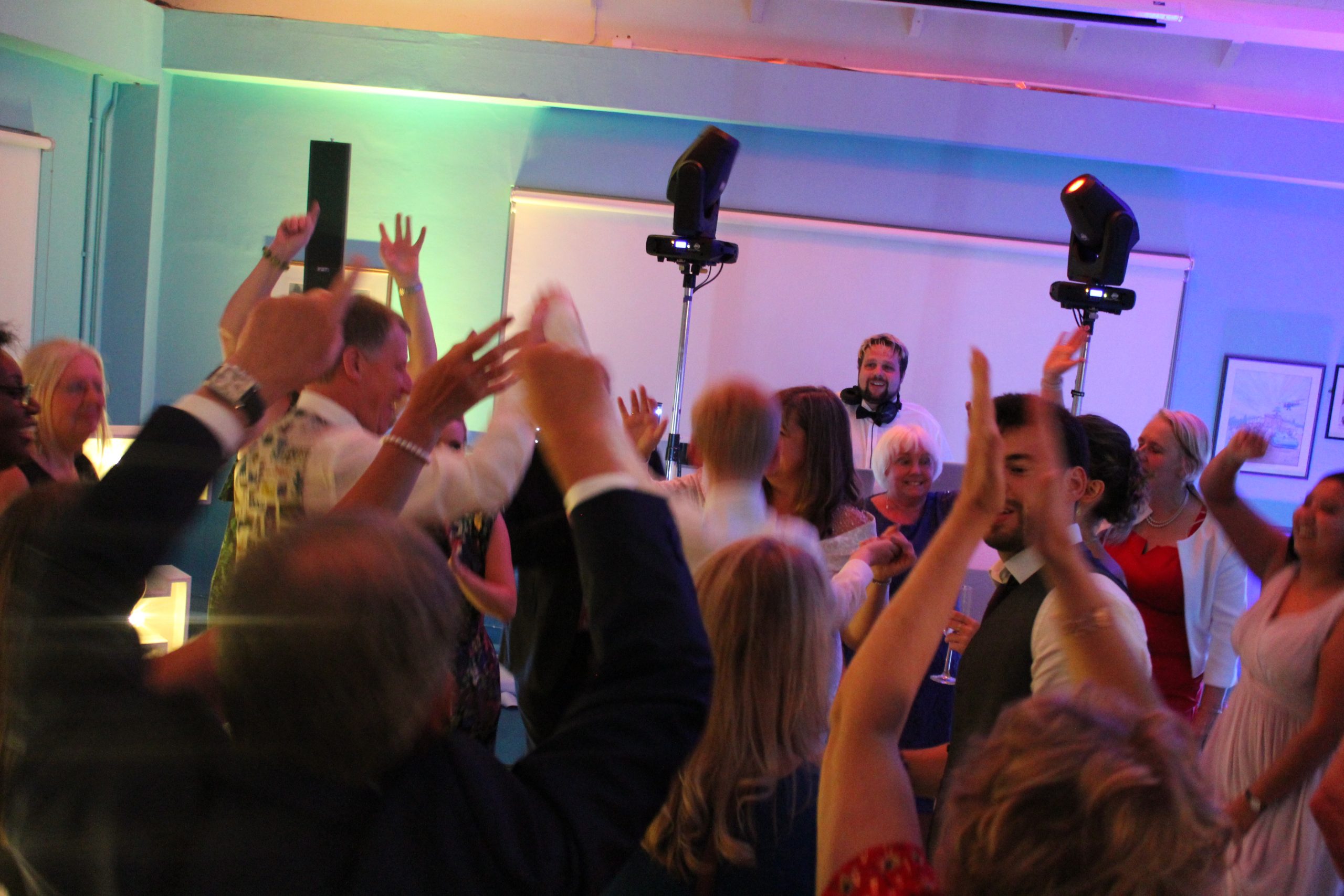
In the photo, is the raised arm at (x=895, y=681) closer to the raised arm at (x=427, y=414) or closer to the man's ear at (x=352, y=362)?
A: the raised arm at (x=427, y=414)

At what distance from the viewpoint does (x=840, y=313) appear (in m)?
5.59

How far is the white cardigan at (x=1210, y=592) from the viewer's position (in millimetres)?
2715

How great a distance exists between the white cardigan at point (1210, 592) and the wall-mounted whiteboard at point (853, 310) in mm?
2766

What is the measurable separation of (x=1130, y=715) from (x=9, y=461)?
1965 millimetres

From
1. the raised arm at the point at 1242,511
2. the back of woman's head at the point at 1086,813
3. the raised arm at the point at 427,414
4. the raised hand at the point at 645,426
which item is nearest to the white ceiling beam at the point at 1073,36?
the raised arm at the point at 1242,511

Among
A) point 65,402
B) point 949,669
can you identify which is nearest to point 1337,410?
point 949,669

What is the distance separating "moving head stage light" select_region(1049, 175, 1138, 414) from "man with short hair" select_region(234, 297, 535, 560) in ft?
10.1

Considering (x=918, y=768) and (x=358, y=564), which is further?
(x=918, y=768)

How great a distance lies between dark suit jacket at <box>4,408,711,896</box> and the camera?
70 cm

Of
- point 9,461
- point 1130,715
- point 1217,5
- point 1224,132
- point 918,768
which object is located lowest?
point 918,768

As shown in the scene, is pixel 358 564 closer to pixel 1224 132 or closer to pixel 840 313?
pixel 840 313

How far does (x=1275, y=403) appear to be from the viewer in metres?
5.70

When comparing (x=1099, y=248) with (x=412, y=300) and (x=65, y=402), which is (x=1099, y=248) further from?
(x=65, y=402)

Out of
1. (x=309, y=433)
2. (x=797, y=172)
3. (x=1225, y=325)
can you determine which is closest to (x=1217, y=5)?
(x=1225, y=325)
